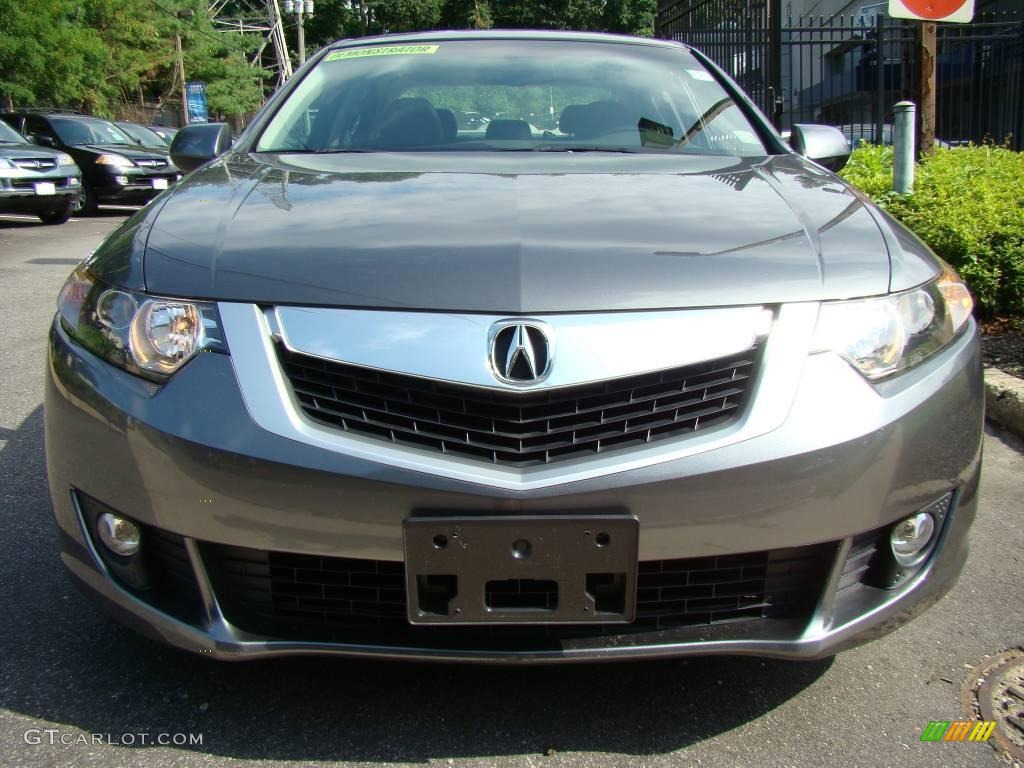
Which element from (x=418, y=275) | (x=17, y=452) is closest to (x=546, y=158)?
(x=418, y=275)

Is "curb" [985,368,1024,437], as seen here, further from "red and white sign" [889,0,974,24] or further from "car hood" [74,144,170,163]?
"car hood" [74,144,170,163]

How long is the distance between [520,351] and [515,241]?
0.93ft

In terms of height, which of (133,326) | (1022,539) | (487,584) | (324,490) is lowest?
(1022,539)

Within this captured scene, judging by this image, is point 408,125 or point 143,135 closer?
point 408,125

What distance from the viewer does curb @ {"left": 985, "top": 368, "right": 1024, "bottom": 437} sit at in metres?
4.02

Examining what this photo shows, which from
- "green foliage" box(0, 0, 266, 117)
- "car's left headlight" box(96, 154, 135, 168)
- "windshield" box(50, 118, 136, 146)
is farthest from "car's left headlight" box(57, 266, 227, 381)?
"green foliage" box(0, 0, 266, 117)

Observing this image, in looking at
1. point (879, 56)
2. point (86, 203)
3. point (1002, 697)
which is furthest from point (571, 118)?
point (86, 203)

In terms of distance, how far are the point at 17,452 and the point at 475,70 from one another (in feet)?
7.31

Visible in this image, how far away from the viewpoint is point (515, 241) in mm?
1958

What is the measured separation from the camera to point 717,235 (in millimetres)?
Result: 2045

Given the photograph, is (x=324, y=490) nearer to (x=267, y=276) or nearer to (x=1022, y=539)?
(x=267, y=276)

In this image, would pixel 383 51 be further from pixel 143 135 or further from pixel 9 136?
pixel 143 135

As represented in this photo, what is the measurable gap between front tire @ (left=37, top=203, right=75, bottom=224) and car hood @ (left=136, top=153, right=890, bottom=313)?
1285cm

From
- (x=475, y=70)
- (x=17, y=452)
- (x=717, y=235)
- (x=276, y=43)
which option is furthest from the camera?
(x=276, y=43)
